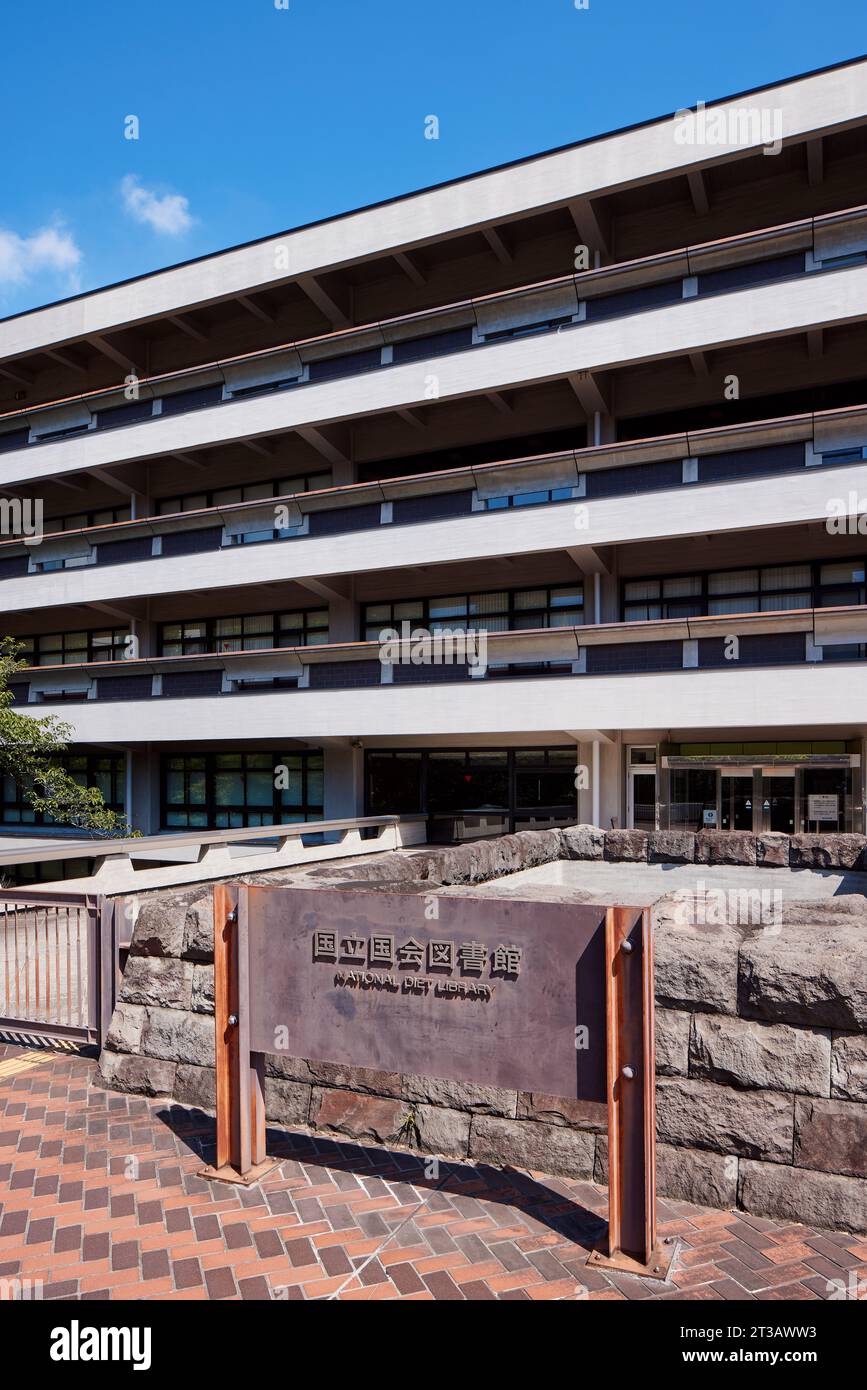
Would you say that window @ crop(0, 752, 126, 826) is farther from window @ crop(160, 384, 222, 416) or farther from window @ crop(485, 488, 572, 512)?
window @ crop(485, 488, 572, 512)

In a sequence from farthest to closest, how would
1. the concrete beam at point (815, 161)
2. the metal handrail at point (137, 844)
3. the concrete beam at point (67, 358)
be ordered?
the concrete beam at point (67, 358)
the concrete beam at point (815, 161)
the metal handrail at point (137, 844)

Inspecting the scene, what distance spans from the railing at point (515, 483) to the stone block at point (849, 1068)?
15.3 meters

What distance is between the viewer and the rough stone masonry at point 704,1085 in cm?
427

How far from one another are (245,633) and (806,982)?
23.9 m

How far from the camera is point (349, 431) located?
2436 cm

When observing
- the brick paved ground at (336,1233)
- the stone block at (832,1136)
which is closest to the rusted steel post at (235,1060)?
the brick paved ground at (336,1233)

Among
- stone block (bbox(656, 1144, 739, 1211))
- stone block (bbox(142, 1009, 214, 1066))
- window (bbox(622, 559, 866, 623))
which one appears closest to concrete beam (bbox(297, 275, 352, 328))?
window (bbox(622, 559, 866, 623))

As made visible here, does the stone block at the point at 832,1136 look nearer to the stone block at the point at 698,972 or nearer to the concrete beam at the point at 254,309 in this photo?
the stone block at the point at 698,972

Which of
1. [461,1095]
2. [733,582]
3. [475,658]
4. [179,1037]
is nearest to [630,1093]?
[461,1095]

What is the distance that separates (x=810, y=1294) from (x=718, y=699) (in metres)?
14.8

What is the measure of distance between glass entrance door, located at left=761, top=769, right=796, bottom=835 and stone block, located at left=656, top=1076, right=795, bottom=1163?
14383mm
